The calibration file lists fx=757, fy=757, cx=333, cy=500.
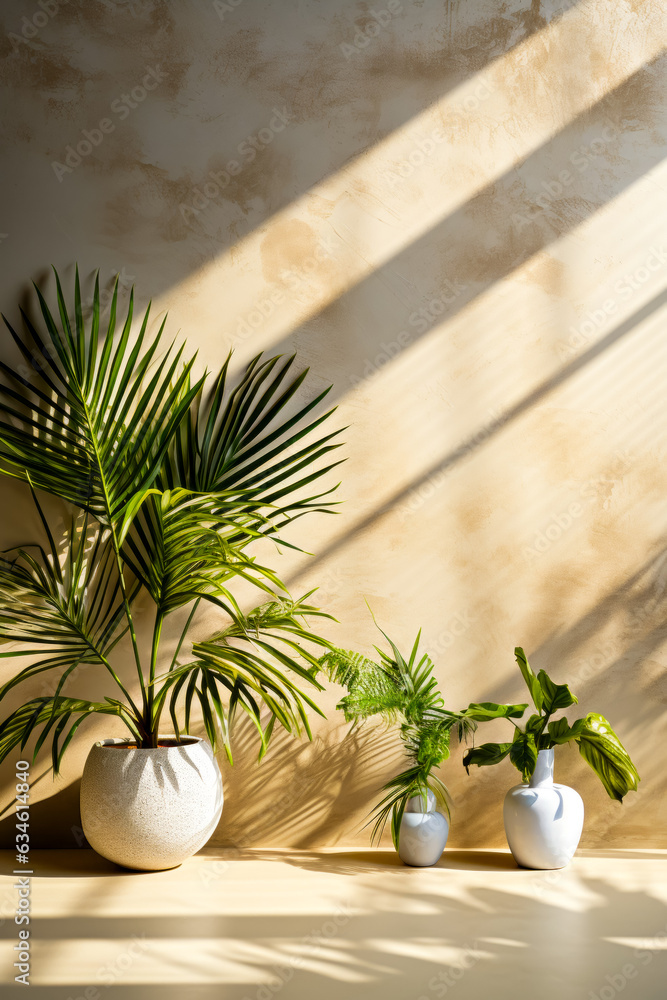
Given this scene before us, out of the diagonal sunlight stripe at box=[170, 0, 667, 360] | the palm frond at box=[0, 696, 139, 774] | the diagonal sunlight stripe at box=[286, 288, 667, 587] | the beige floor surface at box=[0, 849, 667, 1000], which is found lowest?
the beige floor surface at box=[0, 849, 667, 1000]

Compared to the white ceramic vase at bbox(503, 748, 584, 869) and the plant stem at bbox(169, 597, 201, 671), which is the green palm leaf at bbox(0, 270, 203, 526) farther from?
the white ceramic vase at bbox(503, 748, 584, 869)

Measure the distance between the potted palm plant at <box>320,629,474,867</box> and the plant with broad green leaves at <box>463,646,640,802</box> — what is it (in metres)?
0.14

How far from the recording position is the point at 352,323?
2756 mm

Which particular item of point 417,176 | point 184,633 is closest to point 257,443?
point 184,633

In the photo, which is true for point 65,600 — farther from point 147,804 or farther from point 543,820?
point 543,820

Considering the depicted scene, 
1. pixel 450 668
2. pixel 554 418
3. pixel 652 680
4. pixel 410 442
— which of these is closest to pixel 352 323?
pixel 410 442

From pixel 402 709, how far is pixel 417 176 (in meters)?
1.91

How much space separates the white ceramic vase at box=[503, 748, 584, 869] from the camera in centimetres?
239

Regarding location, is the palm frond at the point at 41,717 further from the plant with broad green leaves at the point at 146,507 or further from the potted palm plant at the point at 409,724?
the potted palm plant at the point at 409,724

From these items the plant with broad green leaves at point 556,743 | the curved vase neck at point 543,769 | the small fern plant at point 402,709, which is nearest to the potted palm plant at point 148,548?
the small fern plant at point 402,709

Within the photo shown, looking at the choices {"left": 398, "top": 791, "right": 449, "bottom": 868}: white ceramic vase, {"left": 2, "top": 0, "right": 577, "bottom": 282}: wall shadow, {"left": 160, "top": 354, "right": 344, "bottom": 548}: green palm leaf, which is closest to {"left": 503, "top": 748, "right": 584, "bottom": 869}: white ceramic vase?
{"left": 398, "top": 791, "right": 449, "bottom": 868}: white ceramic vase

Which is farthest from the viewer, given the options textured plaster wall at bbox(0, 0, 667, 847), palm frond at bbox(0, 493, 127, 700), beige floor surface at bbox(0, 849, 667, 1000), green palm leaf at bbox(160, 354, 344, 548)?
textured plaster wall at bbox(0, 0, 667, 847)

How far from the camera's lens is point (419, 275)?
9.12 ft

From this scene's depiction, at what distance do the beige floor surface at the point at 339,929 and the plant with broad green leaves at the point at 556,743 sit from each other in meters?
0.31
